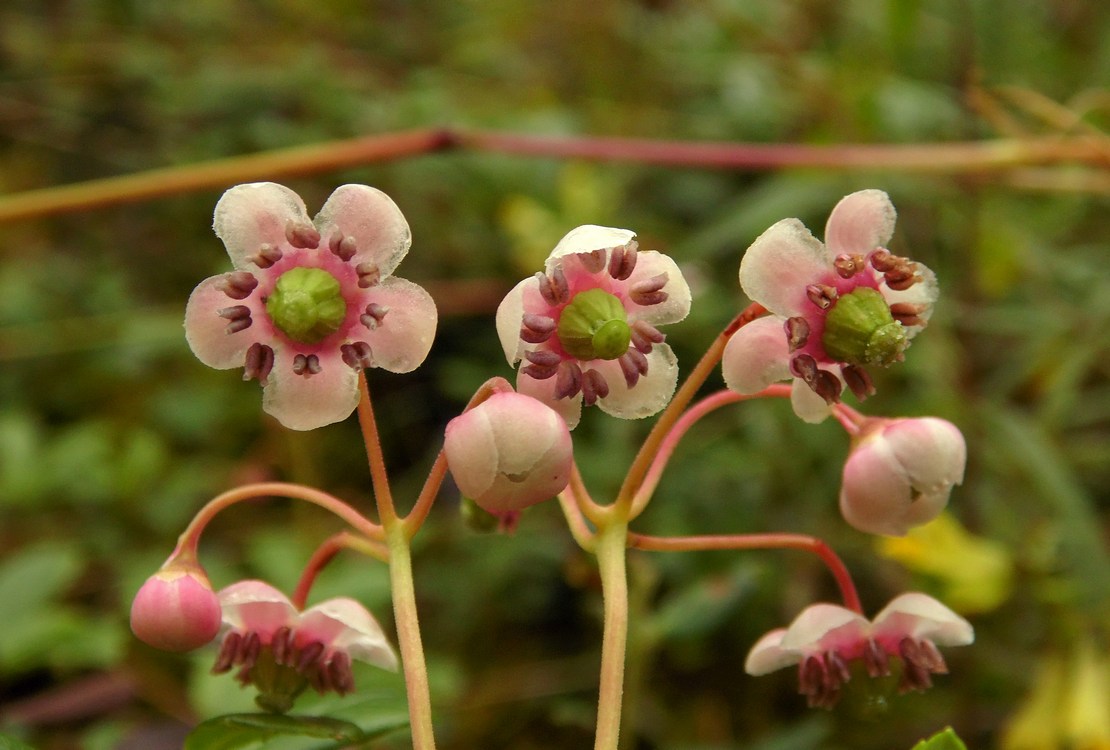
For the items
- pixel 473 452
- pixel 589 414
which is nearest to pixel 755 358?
pixel 473 452

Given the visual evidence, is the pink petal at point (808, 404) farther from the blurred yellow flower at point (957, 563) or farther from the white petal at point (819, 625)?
the blurred yellow flower at point (957, 563)

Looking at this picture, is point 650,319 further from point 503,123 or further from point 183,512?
point 503,123

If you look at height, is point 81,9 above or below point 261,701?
above

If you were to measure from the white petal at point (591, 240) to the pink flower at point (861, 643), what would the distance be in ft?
0.79

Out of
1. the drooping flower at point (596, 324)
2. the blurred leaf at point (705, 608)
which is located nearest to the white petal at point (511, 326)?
the drooping flower at point (596, 324)

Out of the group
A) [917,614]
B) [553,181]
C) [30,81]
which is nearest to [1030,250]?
[553,181]

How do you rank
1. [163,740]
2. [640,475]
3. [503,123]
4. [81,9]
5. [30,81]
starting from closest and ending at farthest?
[640,475], [163,740], [503,123], [30,81], [81,9]

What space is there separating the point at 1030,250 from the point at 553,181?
2.11 feet

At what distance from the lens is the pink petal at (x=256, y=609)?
59 centimetres

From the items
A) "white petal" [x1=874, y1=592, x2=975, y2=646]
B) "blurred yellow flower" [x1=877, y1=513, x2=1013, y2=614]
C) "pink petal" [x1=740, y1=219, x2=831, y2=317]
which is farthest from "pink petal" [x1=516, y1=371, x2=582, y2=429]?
"blurred yellow flower" [x1=877, y1=513, x2=1013, y2=614]

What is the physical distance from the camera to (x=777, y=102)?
5.23ft

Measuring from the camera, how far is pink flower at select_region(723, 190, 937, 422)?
54 centimetres

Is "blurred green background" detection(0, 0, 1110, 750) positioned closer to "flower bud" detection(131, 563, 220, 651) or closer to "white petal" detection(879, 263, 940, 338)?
"flower bud" detection(131, 563, 220, 651)

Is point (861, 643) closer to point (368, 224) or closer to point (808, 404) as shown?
point (808, 404)
